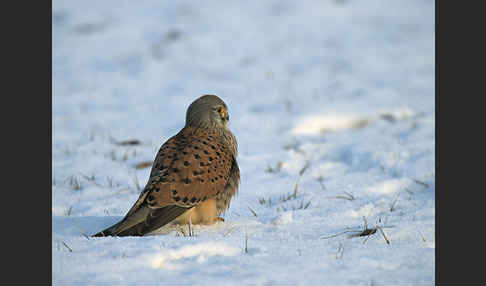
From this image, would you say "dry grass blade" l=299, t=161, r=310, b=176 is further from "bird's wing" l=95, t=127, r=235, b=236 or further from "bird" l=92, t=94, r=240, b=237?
"bird's wing" l=95, t=127, r=235, b=236

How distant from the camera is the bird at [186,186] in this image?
131 inches

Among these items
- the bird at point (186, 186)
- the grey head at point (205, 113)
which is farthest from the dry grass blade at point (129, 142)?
the bird at point (186, 186)

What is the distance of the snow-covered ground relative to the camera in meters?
2.82

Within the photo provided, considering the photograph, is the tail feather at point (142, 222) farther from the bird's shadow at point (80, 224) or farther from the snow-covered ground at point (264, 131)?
the bird's shadow at point (80, 224)

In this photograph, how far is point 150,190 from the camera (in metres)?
3.42

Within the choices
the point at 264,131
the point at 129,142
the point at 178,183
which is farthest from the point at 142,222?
the point at 264,131

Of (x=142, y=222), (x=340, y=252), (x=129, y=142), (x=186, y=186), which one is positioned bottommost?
(x=340, y=252)

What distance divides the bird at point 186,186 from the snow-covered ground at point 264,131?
17 cm

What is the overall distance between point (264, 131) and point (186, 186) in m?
3.52

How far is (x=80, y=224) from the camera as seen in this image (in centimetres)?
376

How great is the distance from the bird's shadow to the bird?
31 centimetres

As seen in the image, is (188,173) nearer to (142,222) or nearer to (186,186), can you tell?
(186,186)

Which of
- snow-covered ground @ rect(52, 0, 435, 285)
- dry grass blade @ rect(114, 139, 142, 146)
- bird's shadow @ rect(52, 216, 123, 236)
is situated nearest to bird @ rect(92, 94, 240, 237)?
snow-covered ground @ rect(52, 0, 435, 285)

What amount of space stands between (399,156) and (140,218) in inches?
125
